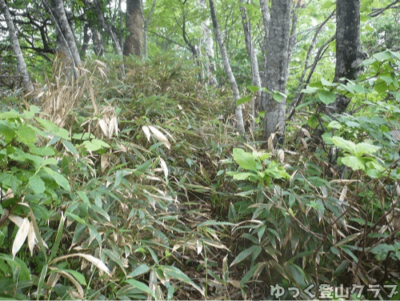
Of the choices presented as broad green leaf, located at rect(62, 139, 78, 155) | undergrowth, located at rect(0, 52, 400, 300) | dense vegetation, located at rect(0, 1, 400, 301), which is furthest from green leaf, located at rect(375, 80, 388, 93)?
broad green leaf, located at rect(62, 139, 78, 155)

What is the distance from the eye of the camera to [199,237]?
1.88m

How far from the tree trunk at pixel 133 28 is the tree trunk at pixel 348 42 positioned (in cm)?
410

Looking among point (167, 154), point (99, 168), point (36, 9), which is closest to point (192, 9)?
point (36, 9)

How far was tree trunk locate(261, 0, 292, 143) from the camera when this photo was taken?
2754mm

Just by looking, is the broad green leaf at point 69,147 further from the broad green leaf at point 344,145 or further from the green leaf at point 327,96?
the green leaf at point 327,96

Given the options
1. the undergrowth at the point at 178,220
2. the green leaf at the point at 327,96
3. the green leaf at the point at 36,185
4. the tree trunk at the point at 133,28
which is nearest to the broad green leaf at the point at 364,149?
the undergrowth at the point at 178,220

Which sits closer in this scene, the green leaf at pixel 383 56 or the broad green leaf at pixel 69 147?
the broad green leaf at pixel 69 147

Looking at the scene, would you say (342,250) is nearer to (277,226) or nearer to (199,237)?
(277,226)

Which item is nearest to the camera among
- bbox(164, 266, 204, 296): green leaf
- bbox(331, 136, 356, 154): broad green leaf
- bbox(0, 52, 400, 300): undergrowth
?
bbox(0, 52, 400, 300): undergrowth

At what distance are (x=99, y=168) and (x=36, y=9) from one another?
22.1ft

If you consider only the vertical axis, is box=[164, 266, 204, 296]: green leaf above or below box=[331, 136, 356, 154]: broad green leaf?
below

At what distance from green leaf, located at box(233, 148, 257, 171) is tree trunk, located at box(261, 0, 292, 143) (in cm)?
116

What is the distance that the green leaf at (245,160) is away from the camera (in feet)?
5.26

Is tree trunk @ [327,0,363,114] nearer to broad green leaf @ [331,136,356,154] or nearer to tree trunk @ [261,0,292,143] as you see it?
tree trunk @ [261,0,292,143]
